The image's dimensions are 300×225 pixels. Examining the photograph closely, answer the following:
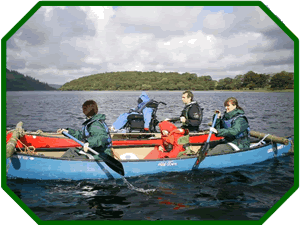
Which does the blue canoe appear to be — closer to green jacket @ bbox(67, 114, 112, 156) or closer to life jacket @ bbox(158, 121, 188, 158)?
life jacket @ bbox(158, 121, 188, 158)

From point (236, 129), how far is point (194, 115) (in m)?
1.77

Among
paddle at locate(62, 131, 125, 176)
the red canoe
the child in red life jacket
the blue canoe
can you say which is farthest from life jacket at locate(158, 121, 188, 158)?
paddle at locate(62, 131, 125, 176)

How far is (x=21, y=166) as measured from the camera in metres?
6.44

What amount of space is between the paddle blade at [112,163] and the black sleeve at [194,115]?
9.79 feet

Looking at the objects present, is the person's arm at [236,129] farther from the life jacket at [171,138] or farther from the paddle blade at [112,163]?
the paddle blade at [112,163]

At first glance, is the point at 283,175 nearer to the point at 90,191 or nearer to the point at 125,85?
the point at 90,191

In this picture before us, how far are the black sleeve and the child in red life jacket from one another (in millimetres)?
1024

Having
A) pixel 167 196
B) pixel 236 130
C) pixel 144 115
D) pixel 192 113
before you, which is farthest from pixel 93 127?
pixel 144 115

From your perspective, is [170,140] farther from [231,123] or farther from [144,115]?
[144,115]

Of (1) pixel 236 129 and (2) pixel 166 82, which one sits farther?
(2) pixel 166 82

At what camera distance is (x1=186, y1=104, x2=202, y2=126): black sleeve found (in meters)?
8.19

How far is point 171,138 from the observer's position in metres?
7.16

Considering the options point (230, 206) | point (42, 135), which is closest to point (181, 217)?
point (230, 206)

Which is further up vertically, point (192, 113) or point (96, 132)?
point (192, 113)
